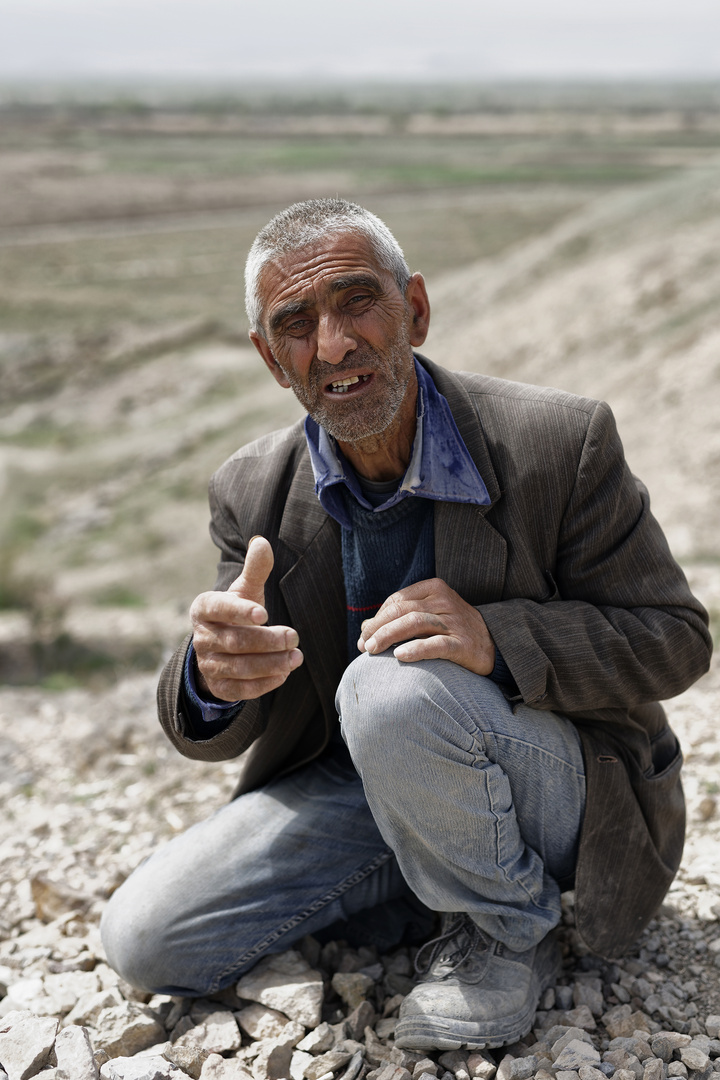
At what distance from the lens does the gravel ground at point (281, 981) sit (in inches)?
82.4

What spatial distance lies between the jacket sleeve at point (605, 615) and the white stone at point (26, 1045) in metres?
1.26

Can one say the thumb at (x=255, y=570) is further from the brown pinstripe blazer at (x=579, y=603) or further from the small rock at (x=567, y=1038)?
the small rock at (x=567, y=1038)

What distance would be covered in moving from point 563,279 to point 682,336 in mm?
3367

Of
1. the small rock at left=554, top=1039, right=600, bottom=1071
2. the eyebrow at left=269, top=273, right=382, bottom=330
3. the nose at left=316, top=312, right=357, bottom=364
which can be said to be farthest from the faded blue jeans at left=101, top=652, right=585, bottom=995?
the eyebrow at left=269, top=273, right=382, bottom=330

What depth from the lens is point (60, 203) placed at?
1403 inches

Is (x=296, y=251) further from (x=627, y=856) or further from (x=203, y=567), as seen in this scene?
(x=203, y=567)

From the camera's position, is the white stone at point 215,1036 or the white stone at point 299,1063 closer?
the white stone at point 299,1063

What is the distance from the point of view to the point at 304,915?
98.7 inches

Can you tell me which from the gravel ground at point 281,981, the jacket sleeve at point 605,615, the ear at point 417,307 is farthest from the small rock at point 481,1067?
the ear at point 417,307

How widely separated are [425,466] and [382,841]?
97 cm

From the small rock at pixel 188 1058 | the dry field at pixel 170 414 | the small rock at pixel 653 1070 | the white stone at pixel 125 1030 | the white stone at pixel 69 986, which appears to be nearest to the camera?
the small rock at pixel 653 1070

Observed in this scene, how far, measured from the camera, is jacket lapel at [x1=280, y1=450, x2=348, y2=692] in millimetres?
2408

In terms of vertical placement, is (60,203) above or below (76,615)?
above

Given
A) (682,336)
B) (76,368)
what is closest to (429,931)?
(682,336)
